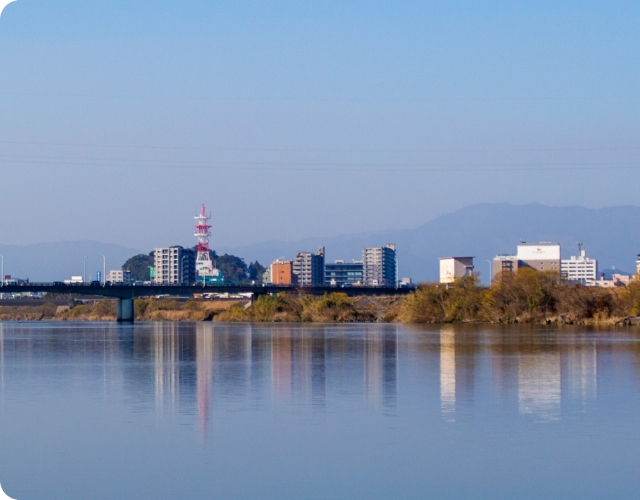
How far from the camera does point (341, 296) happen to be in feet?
376

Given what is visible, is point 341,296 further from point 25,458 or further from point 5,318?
point 25,458

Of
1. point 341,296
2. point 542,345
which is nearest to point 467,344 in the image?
point 542,345

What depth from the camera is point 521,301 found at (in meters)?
88.7

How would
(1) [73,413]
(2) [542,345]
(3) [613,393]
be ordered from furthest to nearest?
(2) [542,345] → (3) [613,393] → (1) [73,413]

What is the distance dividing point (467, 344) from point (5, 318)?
5042 inches

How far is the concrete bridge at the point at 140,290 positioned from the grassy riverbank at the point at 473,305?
1791 millimetres

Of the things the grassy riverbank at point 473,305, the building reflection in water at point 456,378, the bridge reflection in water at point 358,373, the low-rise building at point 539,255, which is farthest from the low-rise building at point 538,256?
the building reflection in water at point 456,378

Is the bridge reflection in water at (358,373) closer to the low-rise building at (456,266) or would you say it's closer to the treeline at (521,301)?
the treeline at (521,301)

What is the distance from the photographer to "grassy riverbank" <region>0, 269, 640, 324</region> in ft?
276

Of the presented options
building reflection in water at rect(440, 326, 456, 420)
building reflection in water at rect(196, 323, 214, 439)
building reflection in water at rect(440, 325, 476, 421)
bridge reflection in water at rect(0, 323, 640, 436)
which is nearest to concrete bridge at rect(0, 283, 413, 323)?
bridge reflection in water at rect(0, 323, 640, 436)

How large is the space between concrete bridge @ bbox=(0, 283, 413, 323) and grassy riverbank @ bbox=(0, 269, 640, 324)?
1.79 meters

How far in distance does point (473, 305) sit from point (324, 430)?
7434 centimetres

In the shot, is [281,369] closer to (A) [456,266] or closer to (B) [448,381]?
(B) [448,381]

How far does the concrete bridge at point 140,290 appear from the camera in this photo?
11212 cm
